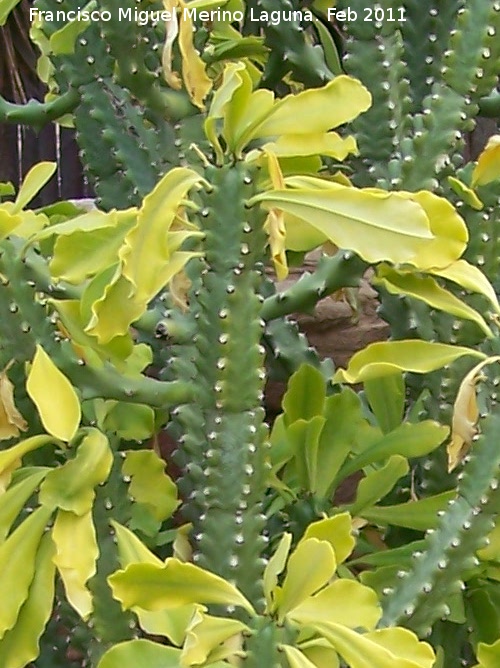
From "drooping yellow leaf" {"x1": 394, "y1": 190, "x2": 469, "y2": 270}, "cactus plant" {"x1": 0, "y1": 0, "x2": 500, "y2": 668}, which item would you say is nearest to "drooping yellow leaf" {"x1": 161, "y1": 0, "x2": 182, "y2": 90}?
"cactus plant" {"x1": 0, "y1": 0, "x2": 500, "y2": 668}

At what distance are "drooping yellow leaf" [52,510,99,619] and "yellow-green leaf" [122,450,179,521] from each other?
16 centimetres

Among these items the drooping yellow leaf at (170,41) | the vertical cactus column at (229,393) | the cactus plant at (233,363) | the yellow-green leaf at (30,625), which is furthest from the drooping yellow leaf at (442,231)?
the yellow-green leaf at (30,625)

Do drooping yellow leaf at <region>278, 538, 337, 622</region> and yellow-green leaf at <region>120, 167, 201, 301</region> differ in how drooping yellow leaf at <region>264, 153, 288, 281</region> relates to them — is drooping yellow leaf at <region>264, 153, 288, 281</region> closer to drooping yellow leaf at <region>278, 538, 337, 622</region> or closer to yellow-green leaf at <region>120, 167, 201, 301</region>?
yellow-green leaf at <region>120, 167, 201, 301</region>

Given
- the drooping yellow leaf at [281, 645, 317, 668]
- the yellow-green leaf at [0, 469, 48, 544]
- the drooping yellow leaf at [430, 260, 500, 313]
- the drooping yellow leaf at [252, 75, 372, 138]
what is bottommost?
the drooping yellow leaf at [281, 645, 317, 668]

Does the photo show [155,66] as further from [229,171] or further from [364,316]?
[364,316]

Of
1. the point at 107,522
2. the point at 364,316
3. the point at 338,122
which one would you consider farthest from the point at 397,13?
the point at 364,316

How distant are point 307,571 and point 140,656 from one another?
131mm

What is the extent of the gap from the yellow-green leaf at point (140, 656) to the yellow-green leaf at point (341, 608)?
0.09 m

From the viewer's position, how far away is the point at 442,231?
0.57 metres

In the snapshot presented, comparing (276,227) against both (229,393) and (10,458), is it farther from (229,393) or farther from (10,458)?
(10,458)

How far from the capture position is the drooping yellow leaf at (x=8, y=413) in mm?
630

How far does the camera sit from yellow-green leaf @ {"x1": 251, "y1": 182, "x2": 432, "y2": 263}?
1.77 ft

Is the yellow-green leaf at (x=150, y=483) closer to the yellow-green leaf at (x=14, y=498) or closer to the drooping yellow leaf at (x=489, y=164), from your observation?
the yellow-green leaf at (x=14, y=498)

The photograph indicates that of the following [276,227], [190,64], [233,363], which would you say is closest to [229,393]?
[233,363]
